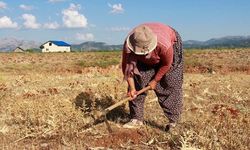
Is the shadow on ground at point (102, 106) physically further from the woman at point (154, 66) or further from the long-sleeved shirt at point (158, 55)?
the long-sleeved shirt at point (158, 55)

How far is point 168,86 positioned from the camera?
6.15m

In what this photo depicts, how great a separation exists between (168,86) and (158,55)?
0.71 metres

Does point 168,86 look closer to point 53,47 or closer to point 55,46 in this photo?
point 53,47

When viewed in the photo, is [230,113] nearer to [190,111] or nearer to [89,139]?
[190,111]

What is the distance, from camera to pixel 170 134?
5.55m

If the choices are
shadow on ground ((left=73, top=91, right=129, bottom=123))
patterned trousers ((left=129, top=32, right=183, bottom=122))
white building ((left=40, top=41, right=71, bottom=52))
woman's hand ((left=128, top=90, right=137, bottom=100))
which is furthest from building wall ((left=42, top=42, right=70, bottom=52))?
woman's hand ((left=128, top=90, right=137, bottom=100))

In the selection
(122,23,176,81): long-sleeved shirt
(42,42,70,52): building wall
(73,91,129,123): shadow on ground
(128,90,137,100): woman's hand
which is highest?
(122,23,176,81): long-sleeved shirt

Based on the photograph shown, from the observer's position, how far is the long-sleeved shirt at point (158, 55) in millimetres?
5527

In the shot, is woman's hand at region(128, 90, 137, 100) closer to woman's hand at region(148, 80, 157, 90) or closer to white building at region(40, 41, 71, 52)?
woman's hand at region(148, 80, 157, 90)

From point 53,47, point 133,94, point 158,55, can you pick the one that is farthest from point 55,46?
point 158,55

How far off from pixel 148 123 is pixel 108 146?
132 cm

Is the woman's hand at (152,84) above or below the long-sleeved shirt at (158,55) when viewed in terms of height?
below

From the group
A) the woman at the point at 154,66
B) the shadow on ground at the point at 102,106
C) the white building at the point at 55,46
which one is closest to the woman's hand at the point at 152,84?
the woman at the point at 154,66

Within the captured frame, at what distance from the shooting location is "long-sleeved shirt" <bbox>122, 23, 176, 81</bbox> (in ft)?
18.1
